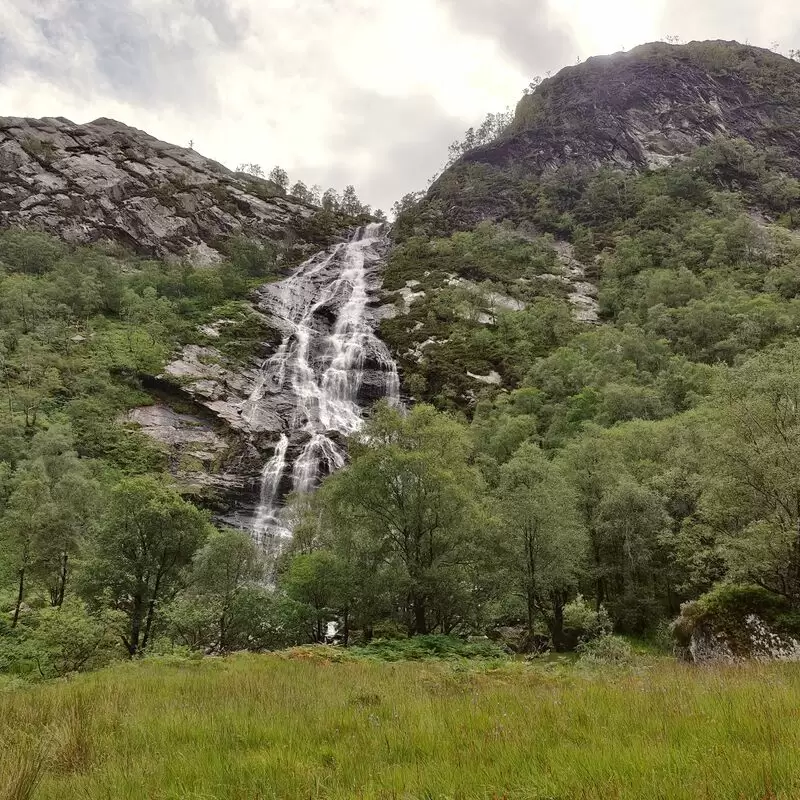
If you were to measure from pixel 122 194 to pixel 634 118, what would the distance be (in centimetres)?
11959

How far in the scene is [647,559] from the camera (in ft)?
83.3

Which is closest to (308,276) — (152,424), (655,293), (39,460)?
(152,424)

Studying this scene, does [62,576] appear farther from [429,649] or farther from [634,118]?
[634,118]

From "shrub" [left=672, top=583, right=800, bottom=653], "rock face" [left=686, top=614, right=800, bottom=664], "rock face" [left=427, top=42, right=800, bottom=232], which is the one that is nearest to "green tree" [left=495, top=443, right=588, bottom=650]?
"shrub" [left=672, top=583, right=800, bottom=653]

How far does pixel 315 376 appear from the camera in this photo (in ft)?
188

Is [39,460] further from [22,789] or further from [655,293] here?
[655,293]

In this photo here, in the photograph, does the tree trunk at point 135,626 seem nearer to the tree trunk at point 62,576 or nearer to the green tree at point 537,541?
the tree trunk at point 62,576

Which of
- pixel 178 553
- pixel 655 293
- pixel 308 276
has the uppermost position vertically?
pixel 308 276

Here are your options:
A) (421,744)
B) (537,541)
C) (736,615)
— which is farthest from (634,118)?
(421,744)

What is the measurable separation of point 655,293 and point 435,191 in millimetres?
79102

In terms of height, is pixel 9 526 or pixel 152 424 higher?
pixel 152 424

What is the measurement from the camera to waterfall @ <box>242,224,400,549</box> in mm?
43281

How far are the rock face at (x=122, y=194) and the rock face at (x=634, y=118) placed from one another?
4400cm

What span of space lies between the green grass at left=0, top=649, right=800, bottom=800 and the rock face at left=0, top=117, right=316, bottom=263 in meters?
95.8
